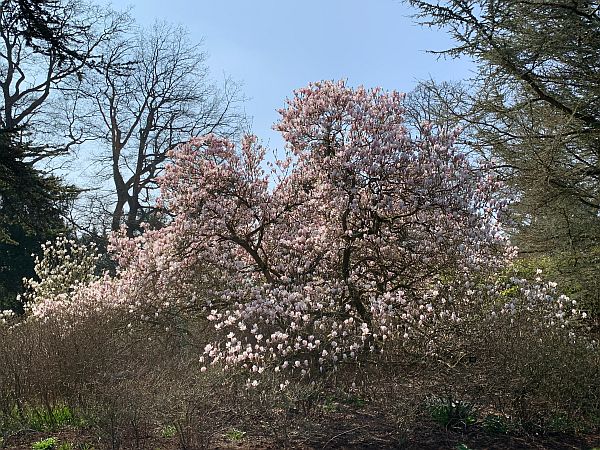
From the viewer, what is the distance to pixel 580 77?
9188mm

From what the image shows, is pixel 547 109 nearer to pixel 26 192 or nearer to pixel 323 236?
pixel 323 236

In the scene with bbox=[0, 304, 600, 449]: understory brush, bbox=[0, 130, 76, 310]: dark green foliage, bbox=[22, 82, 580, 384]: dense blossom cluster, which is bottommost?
bbox=[0, 304, 600, 449]: understory brush

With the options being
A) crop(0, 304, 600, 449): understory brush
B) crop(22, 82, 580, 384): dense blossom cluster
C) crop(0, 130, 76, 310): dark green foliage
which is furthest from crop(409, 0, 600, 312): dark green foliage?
crop(0, 130, 76, 310): dark green foliage

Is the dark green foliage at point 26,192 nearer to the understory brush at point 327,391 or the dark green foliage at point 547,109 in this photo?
the understory brush at point 327,391

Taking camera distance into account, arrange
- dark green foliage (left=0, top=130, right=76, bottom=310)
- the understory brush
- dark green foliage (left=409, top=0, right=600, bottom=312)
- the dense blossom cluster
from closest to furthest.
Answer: the understory brush
the dense blossom cluster
dark green foliage (left=409, top=0, right=600, bottom=312)
dark green foliage (left=0, top=130, right=76, bottom=310)

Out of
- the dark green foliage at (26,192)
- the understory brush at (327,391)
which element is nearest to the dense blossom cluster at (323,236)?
the understory brush at (327,391)

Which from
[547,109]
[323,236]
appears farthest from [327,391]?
Result: [547,109]

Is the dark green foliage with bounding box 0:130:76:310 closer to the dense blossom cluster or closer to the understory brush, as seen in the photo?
the dense blossom cluster

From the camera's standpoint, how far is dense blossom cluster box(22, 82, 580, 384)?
6.91 meters

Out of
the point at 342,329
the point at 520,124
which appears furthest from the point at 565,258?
the point at 342,329

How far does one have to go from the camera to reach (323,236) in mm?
7504

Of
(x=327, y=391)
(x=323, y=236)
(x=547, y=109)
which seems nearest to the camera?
(x=327, y=391)

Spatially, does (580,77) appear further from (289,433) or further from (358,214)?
(289,433)

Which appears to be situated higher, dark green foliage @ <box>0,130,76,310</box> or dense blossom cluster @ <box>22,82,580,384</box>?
dark green foliage @ <box>0,130,76,310</box>
